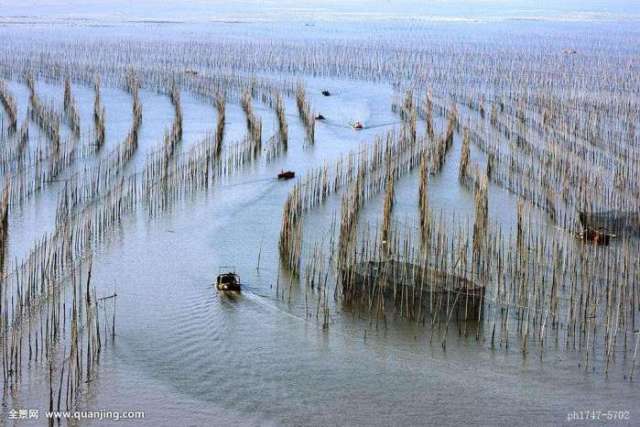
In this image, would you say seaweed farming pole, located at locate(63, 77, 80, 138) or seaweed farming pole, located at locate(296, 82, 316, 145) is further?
seaweed farming pole, located at locate(296, 82, 316, 145)

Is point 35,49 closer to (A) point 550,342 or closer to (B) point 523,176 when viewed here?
(B) point 523,176

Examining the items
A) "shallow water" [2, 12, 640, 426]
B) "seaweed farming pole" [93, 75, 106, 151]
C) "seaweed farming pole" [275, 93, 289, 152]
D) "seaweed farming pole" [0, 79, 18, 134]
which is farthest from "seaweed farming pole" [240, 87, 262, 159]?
"shallow water" [2, 12, 640, 426]

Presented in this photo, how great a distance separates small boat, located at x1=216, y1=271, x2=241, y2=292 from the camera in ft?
22.2

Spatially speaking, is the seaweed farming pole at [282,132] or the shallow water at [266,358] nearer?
the shallow water at [266,358]

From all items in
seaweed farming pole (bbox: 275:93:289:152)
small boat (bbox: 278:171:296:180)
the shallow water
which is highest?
seaweed farming pole (bbox: 275:93:289:152)

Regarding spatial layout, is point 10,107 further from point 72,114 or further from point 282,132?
point 282,132

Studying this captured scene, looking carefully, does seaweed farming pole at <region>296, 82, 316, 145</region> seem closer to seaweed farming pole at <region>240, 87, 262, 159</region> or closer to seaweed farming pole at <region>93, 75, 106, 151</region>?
seaweed farming pole at <region>240, 87, 262, 159</region>

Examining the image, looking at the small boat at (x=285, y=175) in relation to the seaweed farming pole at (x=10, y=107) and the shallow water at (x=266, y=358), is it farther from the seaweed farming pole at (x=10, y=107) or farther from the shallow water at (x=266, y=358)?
the seaweed farming pole at (x=10, y=107)

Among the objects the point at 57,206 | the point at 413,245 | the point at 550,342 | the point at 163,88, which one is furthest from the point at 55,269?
the point at 163,88

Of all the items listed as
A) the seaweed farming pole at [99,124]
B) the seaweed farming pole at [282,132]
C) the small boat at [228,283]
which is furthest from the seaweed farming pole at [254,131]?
the small boat at [228,283]

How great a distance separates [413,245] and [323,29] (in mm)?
31296

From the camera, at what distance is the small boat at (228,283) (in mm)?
6766

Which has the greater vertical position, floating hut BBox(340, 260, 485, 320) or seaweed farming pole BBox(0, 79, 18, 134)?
seaweed farming pole BBox(0, 79, 18, 134)

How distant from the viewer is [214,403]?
508 centimetres
